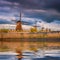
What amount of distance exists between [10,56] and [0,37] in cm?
81

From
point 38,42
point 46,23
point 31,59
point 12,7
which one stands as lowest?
point 31,59

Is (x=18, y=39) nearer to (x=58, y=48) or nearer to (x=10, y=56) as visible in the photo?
(x=10, y=56)

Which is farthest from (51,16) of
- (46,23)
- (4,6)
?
(4,6)

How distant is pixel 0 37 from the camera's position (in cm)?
587

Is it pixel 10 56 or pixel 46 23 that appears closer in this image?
pixel 10 56

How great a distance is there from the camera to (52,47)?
5727 millimetres

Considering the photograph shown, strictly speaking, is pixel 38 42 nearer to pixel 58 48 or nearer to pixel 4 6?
pixel 58 48

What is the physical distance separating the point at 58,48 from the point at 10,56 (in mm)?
1364

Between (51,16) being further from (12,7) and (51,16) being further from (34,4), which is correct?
(12,7)

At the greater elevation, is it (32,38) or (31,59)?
(32,38)

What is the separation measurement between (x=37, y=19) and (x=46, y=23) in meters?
0.29

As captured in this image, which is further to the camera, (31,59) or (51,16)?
(51,16)

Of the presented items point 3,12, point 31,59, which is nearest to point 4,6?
point 3,12

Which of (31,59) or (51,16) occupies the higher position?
(51,16)
